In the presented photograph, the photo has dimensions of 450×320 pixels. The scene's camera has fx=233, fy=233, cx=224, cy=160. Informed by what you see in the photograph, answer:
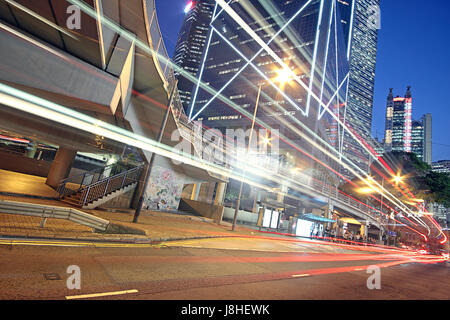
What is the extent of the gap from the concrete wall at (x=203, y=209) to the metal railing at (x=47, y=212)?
606 inches

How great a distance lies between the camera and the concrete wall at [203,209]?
2381 cm

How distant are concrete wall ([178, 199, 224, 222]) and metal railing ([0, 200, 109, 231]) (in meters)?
15.4

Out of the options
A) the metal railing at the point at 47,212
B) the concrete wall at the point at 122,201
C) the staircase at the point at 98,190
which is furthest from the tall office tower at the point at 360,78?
the metal railing at the point at 47,212

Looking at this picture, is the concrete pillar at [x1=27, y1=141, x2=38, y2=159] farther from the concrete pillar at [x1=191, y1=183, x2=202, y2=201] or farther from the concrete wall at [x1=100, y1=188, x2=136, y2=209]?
the concrete pillar at [x1=191, y1=183, x2=202, y2=201]

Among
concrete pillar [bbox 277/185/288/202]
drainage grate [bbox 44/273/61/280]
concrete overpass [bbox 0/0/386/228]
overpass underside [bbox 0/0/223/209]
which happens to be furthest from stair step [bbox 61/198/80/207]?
concrete pillar [bbox 277/185/288/202]

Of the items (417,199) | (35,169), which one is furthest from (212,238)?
(417,199)

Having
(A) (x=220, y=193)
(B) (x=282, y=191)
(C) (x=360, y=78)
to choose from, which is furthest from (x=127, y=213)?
(C) (x=360, y=78)

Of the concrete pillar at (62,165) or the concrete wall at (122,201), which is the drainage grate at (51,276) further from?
the concrete pillar at (62,165)

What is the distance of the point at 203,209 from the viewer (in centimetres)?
2639

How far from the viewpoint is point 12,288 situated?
3572 mm

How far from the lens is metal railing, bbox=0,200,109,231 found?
6741 millimetres

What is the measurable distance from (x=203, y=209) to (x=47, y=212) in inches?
774

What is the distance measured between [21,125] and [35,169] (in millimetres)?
13941

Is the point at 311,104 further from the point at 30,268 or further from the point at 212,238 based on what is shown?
the point at 30,268
